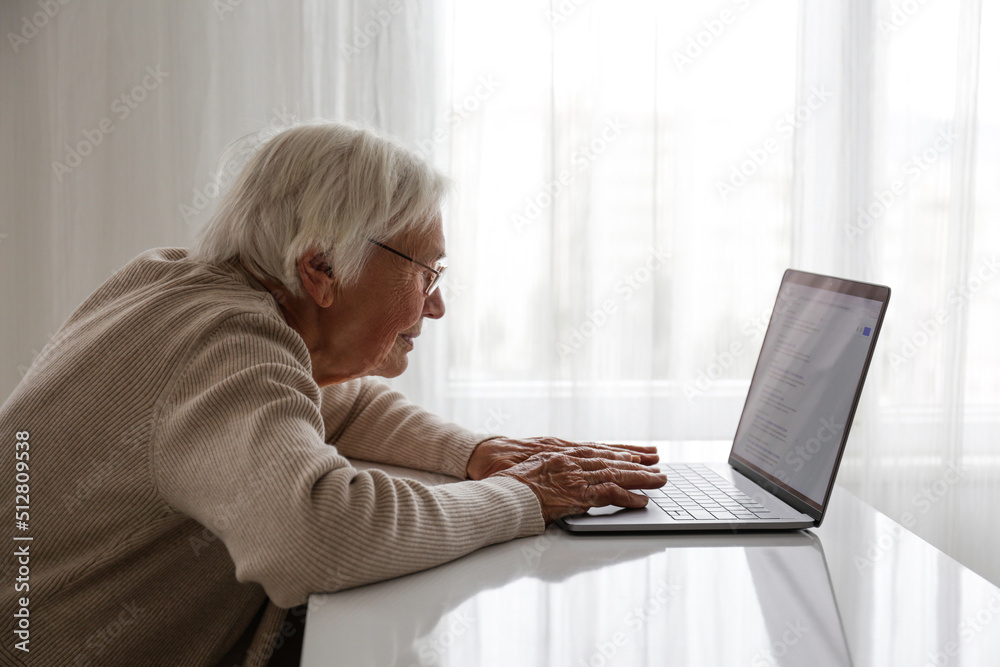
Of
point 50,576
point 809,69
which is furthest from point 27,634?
point 809,69

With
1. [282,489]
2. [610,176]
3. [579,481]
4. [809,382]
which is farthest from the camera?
[610,176]

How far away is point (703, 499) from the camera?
1107 mm

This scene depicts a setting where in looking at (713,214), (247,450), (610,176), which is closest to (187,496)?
(247,450)

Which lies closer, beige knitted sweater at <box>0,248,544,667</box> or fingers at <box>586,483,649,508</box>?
beige knitted sweater at <box>0,248,544,667</box>

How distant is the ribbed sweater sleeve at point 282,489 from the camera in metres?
0.77

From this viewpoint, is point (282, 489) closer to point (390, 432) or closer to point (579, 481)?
point (579, 481)

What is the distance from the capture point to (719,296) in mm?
2666

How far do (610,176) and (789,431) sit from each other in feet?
5.12

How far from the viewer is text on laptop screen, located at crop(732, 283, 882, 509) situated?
1.04 meters

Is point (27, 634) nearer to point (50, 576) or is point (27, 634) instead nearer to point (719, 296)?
point (50, 576)

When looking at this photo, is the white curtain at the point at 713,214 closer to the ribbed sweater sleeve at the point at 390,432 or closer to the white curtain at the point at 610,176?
the white curtain at the point at 610,176

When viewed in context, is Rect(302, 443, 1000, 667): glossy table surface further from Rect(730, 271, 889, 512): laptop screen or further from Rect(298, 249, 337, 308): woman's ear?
Rect(298, 249, 337, 308): woman's ear

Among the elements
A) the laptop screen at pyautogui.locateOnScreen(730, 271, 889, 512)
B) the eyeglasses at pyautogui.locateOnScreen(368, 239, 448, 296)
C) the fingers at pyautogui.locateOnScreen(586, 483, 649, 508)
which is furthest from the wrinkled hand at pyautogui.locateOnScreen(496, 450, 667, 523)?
the eyeglasses at pyautogui.locateOnScreen(368, 239, 448, 296)

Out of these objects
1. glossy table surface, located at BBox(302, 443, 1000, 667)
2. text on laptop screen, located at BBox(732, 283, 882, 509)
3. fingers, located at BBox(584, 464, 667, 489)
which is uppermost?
text on laptop screen, located at BBox(732, 283, 882, 509)
